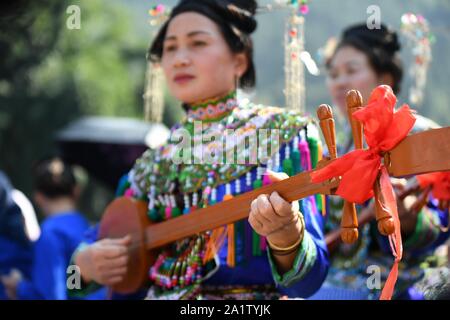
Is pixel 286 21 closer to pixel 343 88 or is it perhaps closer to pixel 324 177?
pixel 343 88

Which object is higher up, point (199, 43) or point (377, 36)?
point (377, 36)

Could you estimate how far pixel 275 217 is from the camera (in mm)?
1685

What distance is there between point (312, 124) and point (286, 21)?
1.48 feet

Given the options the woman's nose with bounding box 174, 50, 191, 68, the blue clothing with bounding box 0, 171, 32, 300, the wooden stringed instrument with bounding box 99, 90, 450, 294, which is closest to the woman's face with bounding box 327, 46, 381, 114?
the woman's nose with bounding box 174, 50, 191, 68

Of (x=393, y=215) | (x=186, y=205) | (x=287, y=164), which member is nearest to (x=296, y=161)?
(x=287, y=164)

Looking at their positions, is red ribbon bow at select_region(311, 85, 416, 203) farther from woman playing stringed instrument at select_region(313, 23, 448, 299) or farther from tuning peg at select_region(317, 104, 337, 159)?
woman playing stringed instrument at select_region(313, 23, 448, 299)

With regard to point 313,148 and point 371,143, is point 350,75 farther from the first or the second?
point 371,143

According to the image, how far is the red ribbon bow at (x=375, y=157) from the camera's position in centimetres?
152

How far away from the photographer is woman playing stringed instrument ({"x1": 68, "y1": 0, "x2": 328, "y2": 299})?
2.06 m

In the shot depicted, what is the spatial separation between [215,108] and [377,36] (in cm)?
108

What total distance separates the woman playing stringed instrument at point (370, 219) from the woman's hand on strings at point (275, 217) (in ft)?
1.89

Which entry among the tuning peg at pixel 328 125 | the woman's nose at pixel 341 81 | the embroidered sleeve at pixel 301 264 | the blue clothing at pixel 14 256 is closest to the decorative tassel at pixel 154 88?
the woman's nose at pixel 341 81

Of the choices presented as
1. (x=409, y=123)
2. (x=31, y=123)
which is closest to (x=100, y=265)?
(x=409, y=123)

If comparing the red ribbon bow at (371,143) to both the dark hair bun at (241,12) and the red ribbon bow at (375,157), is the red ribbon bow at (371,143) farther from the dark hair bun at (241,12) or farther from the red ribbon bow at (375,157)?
the dark hair bun at (241,12)
